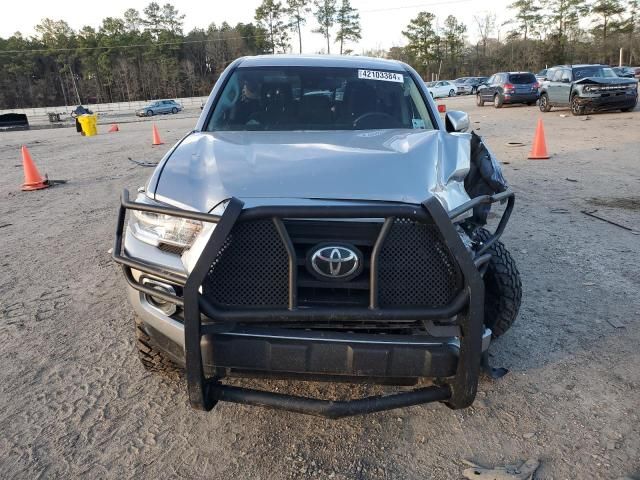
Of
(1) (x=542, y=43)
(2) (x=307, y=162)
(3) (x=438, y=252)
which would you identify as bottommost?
(3) (x=438, y=252)

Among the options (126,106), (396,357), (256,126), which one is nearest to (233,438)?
(396,357)

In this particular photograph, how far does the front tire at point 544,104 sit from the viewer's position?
65.7ft

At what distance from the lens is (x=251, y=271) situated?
200cm

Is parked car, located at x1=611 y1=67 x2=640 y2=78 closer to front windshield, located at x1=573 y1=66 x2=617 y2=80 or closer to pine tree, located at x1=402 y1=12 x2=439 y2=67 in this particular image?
front windshield, located at x1=573 y1=66 x2=617 y2=80

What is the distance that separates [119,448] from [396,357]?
138 centimetres

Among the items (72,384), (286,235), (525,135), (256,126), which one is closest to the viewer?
(286,235)

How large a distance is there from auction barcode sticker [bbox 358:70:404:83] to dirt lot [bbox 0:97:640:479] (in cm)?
193

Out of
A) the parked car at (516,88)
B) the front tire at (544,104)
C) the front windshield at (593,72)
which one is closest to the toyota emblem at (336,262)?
the front windshield at (593,72)

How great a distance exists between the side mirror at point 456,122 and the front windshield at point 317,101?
193mm

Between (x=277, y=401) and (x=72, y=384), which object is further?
(x=72, y=384)

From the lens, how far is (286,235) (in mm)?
1938

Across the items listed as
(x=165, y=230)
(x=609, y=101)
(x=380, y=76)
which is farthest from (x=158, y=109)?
(x=165, y=230)

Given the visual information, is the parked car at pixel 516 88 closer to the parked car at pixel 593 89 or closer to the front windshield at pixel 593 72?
the parked car at pixel 593 89

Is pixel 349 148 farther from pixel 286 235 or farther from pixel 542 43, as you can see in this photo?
pixel 542 43
